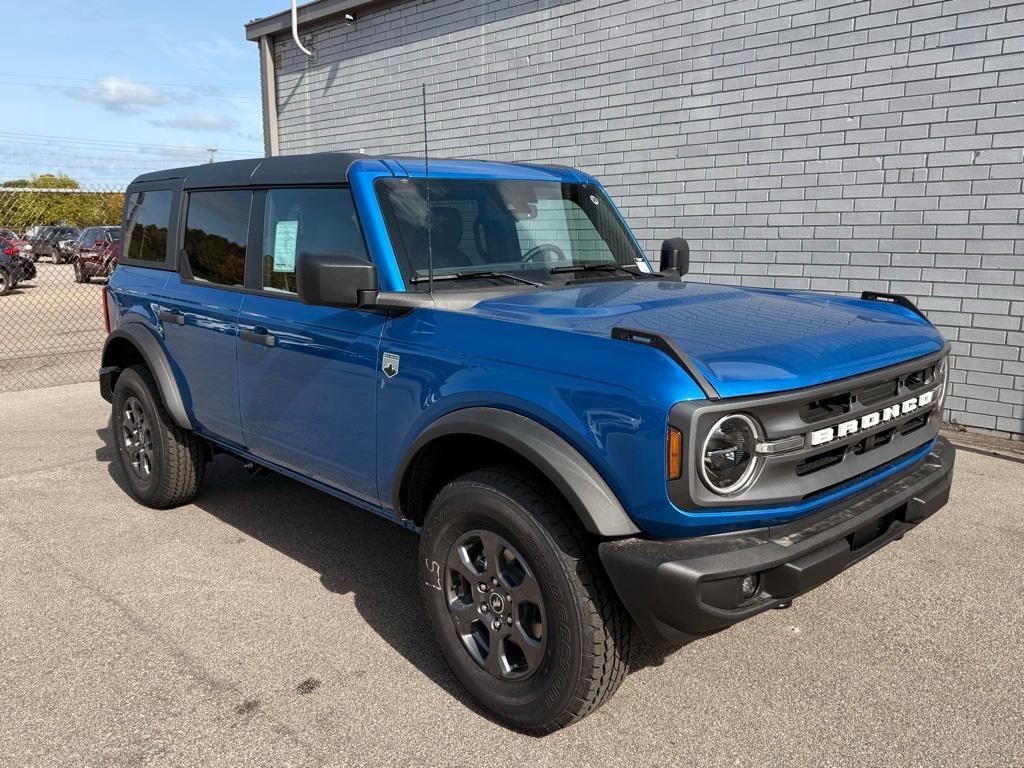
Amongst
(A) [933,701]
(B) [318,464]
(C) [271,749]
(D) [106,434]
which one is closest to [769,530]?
(A) [933,701]

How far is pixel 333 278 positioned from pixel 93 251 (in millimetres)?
23470

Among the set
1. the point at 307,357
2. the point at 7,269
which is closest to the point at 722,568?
the point at 307,357

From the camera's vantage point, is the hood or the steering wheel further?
the steering wheel

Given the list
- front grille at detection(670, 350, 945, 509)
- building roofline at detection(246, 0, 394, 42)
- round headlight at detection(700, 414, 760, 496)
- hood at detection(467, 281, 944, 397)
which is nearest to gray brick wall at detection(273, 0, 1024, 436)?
building roofline at detection(246, 0, 394, 42)

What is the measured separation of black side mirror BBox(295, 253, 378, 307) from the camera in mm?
2879

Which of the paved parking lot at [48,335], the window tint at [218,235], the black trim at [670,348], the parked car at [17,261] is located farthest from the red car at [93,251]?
the black trim at [670,348]

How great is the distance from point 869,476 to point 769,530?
607 mm

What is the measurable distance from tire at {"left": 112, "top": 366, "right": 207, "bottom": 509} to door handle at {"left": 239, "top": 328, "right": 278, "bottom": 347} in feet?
3.64

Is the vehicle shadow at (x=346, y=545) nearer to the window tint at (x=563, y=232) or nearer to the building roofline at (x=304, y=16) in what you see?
the window tint at (x=563, y=232)

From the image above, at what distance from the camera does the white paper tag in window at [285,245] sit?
3715mm

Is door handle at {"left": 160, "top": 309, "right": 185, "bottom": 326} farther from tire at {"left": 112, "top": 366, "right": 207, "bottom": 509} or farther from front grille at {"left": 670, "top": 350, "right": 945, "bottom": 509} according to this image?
front grille at {"left": 670, "top": 350, "right": 945, "bottom": 509}

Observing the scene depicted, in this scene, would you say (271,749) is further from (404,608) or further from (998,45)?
(998,45)

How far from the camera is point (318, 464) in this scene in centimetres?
356

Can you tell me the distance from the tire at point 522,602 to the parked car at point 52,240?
27.4 meters
